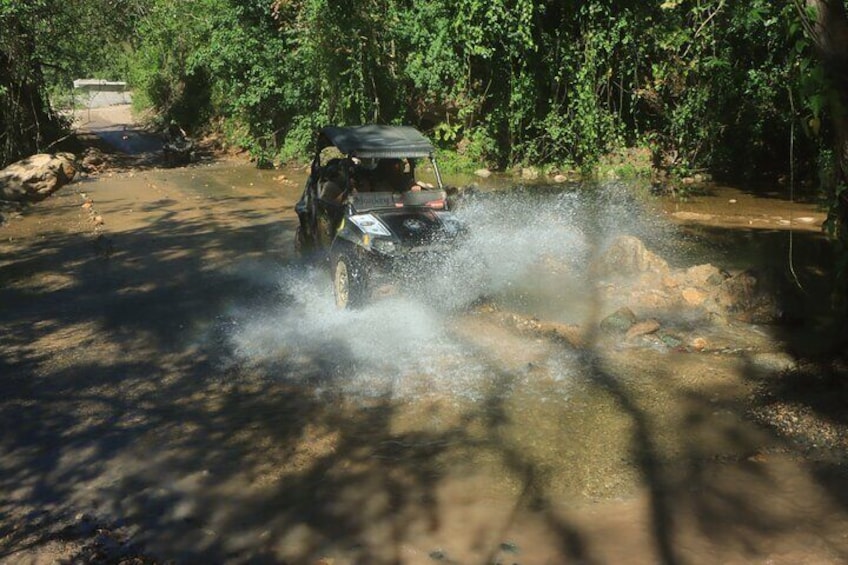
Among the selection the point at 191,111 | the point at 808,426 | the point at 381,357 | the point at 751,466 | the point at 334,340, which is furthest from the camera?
the point at 191,111

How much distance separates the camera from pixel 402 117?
21.0 metres

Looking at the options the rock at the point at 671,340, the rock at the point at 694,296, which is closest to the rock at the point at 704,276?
the rock at the point at 694,296

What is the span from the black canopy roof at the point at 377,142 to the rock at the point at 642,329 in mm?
2832

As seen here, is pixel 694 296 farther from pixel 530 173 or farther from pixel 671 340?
pixel 530 173

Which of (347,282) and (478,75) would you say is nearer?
(347,282)

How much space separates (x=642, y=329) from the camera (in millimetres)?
7586

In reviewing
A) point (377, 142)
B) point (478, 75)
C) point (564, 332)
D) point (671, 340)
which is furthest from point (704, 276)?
point (478, 75)

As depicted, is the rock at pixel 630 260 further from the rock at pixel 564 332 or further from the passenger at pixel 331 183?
the passenger at pixel 331 183

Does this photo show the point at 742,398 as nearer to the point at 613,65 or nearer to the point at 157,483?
the point at 157,483

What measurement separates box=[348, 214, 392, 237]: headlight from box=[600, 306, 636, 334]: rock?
7.46ft

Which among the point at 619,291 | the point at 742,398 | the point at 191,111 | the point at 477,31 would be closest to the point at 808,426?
the point at 742,398

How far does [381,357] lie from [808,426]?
11.5ft

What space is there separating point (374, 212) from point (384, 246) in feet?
2.06

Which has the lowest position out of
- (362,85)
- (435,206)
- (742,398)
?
(742,398)
